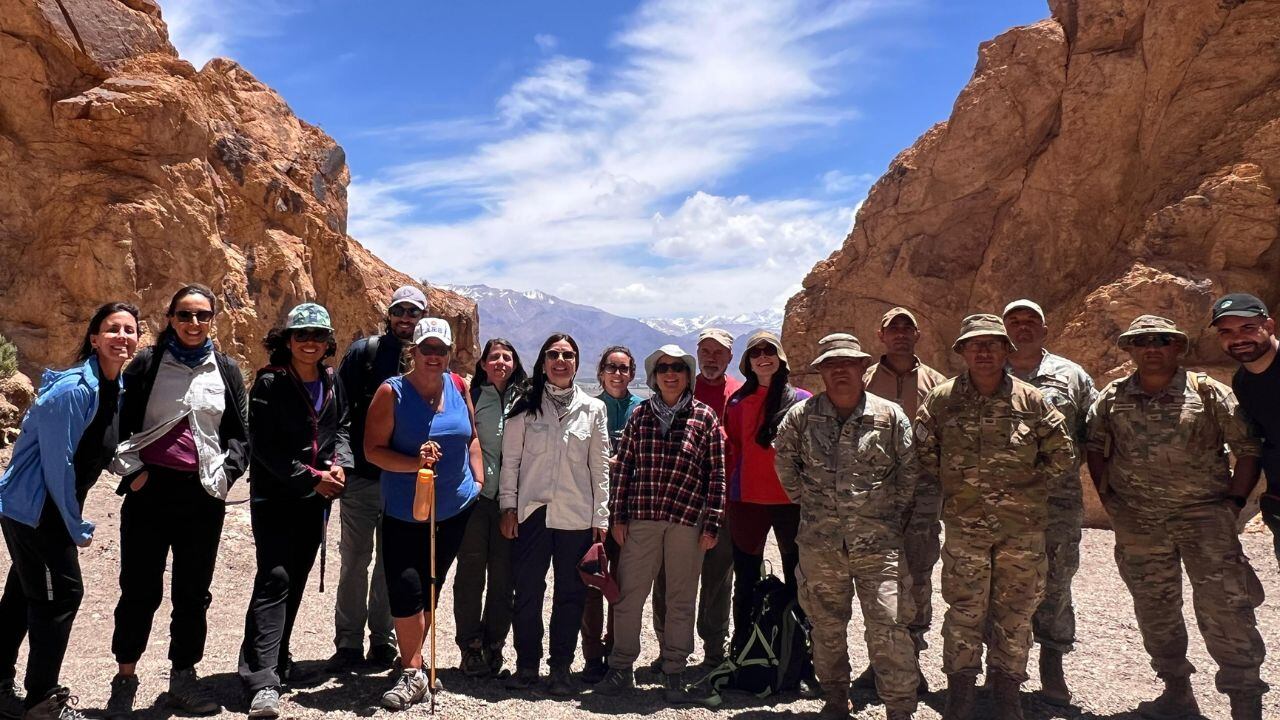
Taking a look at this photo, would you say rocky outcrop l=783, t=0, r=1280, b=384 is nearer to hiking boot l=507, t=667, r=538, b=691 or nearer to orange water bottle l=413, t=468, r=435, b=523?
hiking boot l=507, t=667, r=538, b=691

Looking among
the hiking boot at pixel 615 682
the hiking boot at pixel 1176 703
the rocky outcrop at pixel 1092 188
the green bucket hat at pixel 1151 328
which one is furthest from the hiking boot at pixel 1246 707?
the rocky outcrop at pixel 1092 188

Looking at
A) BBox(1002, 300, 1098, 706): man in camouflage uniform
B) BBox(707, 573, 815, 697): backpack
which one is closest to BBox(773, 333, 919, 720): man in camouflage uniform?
BBox(707, 573, 815, 697): backpack

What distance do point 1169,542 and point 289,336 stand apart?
5.54 meters

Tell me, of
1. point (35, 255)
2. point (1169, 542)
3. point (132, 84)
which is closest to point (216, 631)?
point (1169, 542)

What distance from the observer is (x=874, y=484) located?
14.6 ft

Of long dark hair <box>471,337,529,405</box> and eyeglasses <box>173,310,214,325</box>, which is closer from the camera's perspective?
eyeglasses <box>173,310,214,325</box>

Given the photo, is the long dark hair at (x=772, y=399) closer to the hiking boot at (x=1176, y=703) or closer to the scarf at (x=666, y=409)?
the scarf at (x=666, y=409)

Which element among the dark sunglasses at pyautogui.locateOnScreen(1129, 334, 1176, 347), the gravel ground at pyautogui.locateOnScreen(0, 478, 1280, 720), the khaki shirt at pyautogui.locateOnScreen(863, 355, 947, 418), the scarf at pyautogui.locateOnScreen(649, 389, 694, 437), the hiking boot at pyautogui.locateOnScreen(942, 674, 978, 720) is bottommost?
the gravel ground at pyautogui.locateOnScreen(0, 478, 1280, 720)

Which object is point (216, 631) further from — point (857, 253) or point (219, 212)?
point (857, 253)

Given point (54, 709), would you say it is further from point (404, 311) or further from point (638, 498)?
point (638, 498)

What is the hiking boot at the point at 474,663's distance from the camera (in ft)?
17.1

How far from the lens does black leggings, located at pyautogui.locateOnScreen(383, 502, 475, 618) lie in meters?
4.48

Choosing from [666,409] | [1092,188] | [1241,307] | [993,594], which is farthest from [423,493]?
[1092,188]

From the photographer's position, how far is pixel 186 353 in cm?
430
